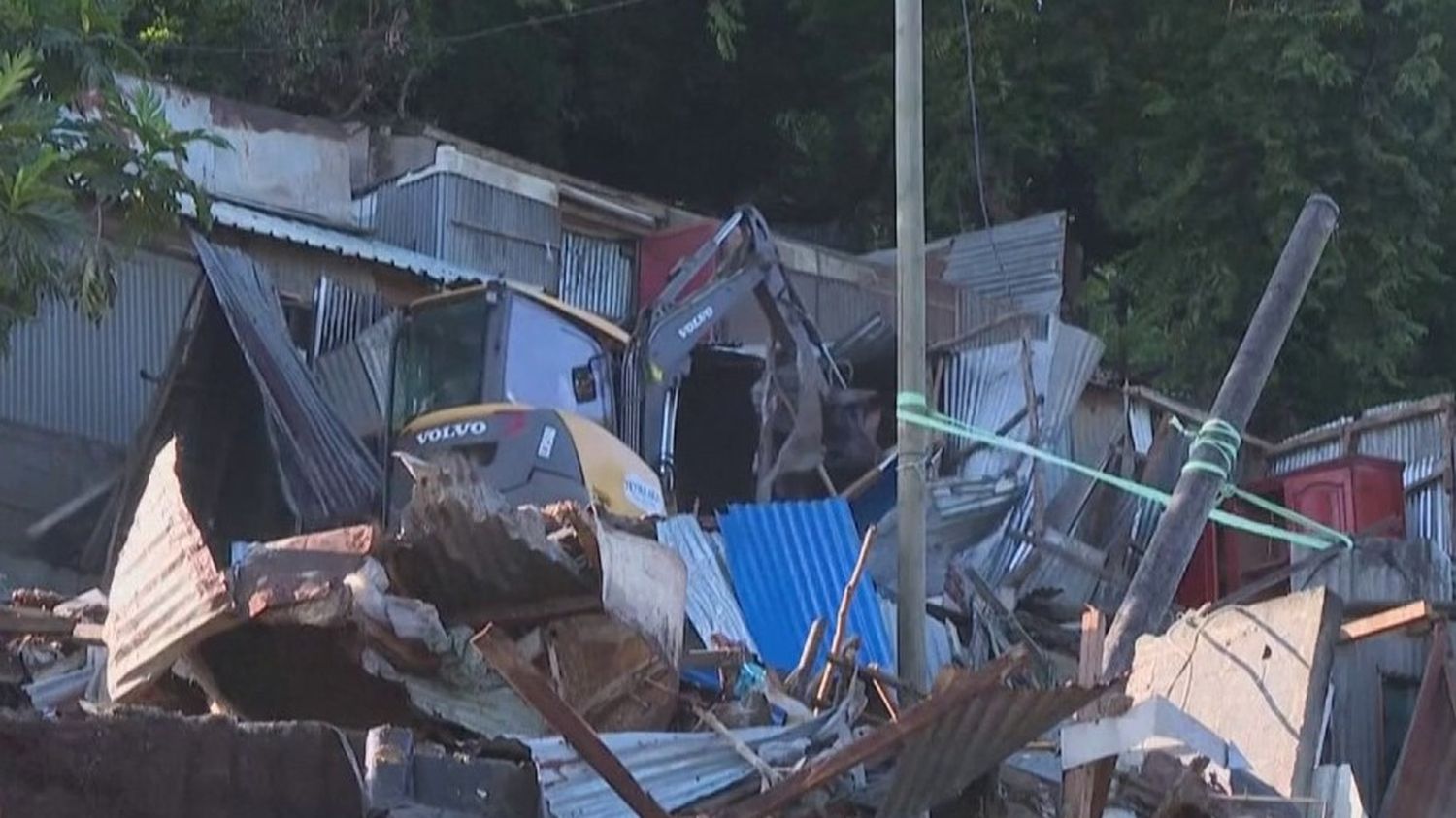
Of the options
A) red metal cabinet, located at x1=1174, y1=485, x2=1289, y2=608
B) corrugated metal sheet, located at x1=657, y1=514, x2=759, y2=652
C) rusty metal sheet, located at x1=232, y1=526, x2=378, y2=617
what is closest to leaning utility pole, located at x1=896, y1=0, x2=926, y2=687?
corrugated metal sheet, located at x1=657, y1=514, x2=759, y2=652

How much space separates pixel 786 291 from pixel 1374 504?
5.29m

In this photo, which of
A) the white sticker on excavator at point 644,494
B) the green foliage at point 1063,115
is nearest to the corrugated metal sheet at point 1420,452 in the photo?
the green foliage at point 1063,115

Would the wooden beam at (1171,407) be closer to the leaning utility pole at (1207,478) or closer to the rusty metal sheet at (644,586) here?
the leaning utility pole at (1207,478)

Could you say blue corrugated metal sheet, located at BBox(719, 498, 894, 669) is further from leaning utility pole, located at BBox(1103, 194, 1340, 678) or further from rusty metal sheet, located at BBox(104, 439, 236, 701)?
rusty metal sheet, located at BBox(104, 439, 236, 701)

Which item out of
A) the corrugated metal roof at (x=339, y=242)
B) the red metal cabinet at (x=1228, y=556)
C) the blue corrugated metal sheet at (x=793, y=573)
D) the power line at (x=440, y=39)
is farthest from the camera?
the power line at (x=440, y=39)

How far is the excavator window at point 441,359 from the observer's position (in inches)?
609

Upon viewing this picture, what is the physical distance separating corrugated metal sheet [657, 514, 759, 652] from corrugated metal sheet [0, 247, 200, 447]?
496 centimetres

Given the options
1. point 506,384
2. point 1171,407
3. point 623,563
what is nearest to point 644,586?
point 623,563

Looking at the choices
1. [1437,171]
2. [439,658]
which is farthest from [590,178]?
[439,658]

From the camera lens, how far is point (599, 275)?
72.0 ft

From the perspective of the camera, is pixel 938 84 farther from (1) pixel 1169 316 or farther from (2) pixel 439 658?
(2) pixel 439 658

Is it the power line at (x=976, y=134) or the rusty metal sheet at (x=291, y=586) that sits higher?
the power line at (x=976, y=134)

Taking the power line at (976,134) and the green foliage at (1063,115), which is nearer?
the green foliage at (1063,115)

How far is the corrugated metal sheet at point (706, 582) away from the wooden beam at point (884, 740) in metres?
5.09
